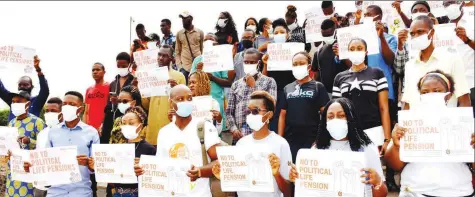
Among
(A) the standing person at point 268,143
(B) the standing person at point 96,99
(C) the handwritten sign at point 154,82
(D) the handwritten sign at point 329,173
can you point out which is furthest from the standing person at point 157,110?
(D) the handwritten sign at point 329,173

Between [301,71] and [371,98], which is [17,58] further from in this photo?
[371,98]

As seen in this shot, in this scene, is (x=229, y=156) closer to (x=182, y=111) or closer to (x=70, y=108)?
(x=182, y=111)

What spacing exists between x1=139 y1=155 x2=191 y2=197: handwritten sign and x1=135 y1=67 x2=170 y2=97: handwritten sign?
2619 millimetres

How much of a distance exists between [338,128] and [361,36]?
104 inches

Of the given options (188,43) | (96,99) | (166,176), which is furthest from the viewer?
(188,43)

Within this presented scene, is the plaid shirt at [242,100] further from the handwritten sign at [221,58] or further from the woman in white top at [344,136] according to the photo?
the woman in white top at [344,136]

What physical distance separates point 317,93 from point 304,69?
0.35 meters

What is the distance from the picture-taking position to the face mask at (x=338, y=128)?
4574mm

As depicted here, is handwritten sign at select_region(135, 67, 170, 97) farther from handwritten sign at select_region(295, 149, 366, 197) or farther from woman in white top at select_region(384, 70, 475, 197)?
woman in white top at select_region(384, 70, 475, 197)

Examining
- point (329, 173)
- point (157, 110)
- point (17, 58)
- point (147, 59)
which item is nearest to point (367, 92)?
point (329, 173)

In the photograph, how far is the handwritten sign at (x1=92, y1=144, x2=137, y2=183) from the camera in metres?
5.45

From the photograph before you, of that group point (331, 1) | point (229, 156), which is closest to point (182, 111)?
point (229, 156)

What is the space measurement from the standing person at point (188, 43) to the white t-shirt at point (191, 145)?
490 centimetres

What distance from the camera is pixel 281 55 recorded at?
783 centimetres
